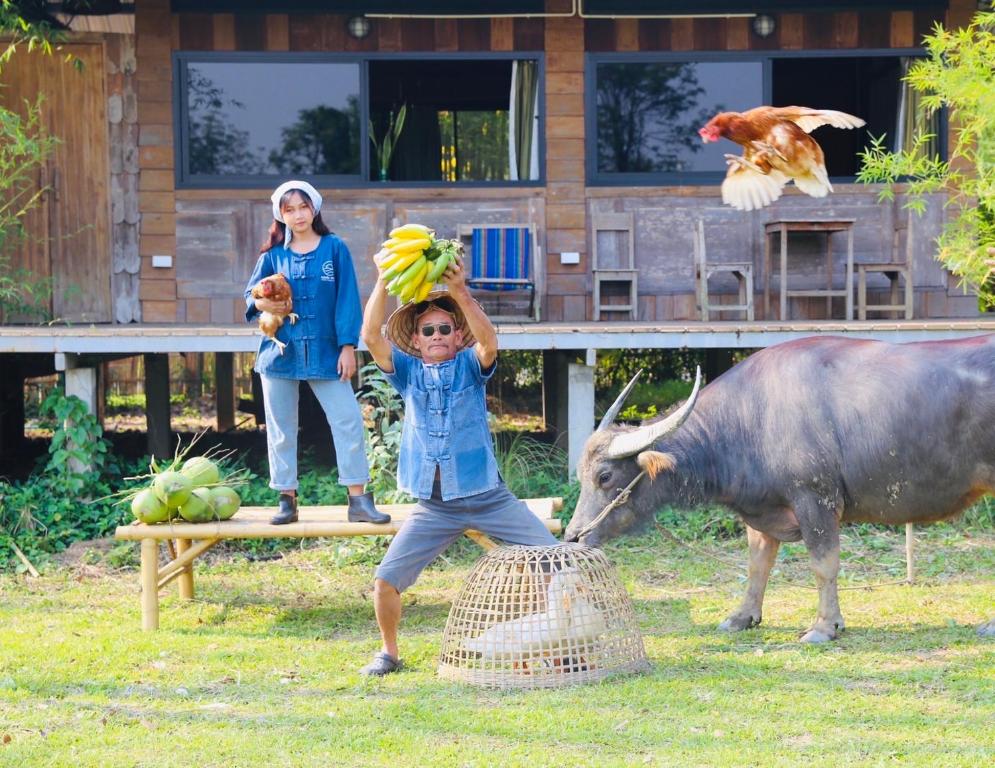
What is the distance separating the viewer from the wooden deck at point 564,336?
9227 mm

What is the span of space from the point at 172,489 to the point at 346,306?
1469mm

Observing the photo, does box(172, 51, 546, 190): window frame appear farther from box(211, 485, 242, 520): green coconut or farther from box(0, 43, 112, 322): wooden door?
box(211, 485, 242, 520): green coconut

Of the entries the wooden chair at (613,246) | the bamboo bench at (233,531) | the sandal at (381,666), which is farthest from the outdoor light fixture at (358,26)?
the sandal at (381,666)

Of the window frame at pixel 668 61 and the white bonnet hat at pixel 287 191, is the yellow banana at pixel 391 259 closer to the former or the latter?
the white bonnet hat at pixel 287 191

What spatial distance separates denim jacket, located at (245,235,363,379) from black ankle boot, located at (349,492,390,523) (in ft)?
2.25

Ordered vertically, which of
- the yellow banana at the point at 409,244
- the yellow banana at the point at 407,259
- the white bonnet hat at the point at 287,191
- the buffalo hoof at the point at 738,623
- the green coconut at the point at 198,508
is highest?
the white bonnet hat at the point at 287,191

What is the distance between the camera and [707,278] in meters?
10.8

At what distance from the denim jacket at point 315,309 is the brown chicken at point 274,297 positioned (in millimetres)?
37

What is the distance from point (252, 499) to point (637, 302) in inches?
151

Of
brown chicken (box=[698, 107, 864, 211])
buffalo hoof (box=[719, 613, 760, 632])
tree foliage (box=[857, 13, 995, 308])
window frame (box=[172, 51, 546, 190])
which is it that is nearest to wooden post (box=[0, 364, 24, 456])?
window frame (box=[172, 51, 546, 190])

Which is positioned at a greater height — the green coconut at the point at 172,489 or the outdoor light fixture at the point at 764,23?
the outdoor light fixture at the point at 764,23

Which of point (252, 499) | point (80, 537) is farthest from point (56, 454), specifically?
point (252, 499)

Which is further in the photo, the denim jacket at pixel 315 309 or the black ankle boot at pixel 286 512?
the black ankle boot at pixel 286 512

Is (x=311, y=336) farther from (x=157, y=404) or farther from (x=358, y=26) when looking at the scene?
(x=358, y=26)
